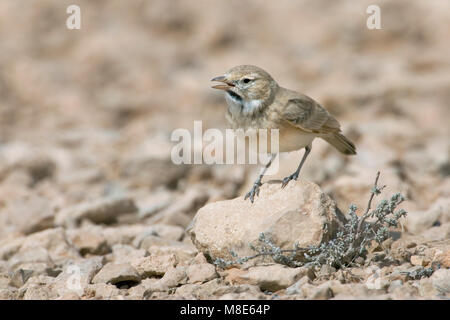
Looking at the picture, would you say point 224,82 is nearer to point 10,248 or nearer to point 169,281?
point 169,281

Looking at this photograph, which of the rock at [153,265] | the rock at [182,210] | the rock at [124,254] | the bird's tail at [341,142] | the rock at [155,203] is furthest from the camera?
the rock at [155,203]

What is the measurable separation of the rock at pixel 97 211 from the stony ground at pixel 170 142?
0.05 ft

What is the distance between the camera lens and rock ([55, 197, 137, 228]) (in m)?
7.03

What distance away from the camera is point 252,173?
8.78 metres

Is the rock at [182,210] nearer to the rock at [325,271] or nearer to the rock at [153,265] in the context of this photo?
the rock at [153,265]

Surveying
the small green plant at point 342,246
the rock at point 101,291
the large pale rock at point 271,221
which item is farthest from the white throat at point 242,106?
the rock at point 101,291

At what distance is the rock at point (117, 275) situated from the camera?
4.75 m

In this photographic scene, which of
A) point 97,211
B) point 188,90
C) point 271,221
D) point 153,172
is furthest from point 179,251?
point 188,90

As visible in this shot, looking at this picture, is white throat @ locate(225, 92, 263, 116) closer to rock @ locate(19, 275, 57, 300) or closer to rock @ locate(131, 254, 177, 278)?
rock @ locate(131, 254, 177, 278)

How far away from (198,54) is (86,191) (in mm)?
5249

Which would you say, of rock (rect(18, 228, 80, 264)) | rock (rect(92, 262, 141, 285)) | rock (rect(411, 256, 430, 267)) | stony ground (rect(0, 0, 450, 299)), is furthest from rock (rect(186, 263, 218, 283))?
rock (rect(18, 228, 80, 264))

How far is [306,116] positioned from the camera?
5.98m
